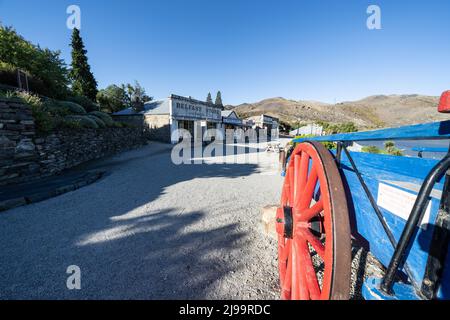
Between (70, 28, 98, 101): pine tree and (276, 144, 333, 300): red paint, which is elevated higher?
(70, 28, 98, 101): pine tree

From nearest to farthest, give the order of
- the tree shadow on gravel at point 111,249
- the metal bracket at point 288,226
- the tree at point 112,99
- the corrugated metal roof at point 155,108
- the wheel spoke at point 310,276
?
the wheel spoke at point 310,276, the metal bracket at point 288,226, the tree shadow on gravel at point 111,249, the corrugated metal roof at point 155,108, the tree at point 112,99

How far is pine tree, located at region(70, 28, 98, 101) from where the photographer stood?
20531 mm

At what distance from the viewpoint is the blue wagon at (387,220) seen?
2.25 ft

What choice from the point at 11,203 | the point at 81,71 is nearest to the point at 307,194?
the point at 11,203

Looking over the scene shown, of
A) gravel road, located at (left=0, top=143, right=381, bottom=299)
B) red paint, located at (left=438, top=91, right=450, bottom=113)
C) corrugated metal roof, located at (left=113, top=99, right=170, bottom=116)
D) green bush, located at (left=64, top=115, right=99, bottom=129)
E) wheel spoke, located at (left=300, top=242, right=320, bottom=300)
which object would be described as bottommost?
gravel road, located at (left=0, top=143, right=381, bottom=299)

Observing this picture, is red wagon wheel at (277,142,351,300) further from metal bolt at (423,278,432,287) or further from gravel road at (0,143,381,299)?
gravel road at (0,143,381,299)

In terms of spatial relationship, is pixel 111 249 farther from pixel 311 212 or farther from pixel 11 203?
pixel 11 203

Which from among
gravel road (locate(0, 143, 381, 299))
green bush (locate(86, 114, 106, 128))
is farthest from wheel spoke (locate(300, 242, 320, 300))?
green bush (locate(86, 114, 106, 128))

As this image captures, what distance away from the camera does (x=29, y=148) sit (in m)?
5.25

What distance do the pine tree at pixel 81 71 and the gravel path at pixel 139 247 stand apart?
74.2 ft

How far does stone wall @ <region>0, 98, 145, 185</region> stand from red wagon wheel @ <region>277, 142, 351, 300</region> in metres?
7.30

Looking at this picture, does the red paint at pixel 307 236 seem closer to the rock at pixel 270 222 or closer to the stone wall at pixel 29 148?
the rock at pixel 270 222

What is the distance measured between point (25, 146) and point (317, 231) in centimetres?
792

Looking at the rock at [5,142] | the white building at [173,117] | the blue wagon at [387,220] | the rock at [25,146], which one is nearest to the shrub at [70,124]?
the rock at [25,146]
